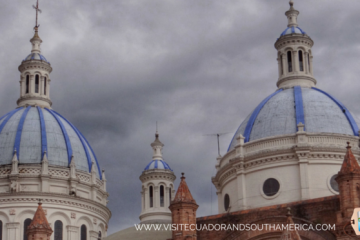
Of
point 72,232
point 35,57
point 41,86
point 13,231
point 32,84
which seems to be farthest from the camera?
point 35,57

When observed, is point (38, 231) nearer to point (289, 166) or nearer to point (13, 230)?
point (289, 166)

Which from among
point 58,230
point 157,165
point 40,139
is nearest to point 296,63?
point 157,165

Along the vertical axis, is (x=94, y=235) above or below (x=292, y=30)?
below

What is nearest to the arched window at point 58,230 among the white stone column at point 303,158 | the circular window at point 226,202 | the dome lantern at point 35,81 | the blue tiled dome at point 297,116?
the dome lantern at point 35,81

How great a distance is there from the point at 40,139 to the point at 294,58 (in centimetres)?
2210

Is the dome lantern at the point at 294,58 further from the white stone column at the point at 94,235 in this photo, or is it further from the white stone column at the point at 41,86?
the white stone column at the point at 41,86

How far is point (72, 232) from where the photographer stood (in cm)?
6438

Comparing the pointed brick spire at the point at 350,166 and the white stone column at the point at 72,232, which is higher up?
the white stone column at the point at 72,232

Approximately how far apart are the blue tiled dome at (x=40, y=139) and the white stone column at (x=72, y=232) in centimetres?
532

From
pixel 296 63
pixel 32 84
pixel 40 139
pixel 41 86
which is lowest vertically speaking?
pixel 40 139

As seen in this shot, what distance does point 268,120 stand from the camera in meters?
55.1

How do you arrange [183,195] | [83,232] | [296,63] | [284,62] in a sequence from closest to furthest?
1. [183,195]
2. [296,63]
3. [284,62]
4. [83,232]

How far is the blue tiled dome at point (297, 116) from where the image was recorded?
54156 mm

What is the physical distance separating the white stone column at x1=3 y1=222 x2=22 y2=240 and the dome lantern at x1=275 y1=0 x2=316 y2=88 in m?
23.3
